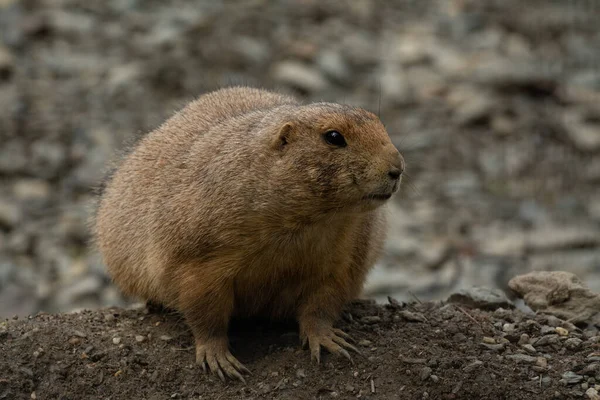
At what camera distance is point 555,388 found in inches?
256

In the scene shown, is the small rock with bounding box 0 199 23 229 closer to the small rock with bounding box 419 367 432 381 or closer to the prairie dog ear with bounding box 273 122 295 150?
the prairie dog ear with bounding box 273 122 295 150

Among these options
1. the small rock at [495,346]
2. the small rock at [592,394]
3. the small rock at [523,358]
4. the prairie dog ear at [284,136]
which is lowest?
the small rock at [495,346]

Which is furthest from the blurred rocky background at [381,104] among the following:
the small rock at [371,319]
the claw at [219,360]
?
the claw at [219,360]

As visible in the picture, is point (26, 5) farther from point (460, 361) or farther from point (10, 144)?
point (460, 361)

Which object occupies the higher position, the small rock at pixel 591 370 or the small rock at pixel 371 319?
the small rock at pixel 591 370

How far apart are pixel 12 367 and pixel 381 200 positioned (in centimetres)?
290

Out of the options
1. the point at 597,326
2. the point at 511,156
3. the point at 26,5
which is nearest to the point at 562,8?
the point at 511,156

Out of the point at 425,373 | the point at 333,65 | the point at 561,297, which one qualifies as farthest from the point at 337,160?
the point at 333,65

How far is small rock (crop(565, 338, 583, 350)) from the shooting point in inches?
278

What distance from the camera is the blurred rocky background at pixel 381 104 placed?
48.8 ft

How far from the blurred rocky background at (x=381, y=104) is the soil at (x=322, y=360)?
5940mm

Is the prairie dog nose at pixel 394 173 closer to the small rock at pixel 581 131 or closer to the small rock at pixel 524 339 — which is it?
the small rock at pixel 524 339

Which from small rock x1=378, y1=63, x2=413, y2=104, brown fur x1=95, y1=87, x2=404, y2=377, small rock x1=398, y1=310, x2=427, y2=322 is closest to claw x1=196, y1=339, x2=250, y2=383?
brown fur x1=95, y1=87, x2=404, y2=377

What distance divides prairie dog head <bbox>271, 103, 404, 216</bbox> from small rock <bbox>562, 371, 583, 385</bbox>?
173cm
